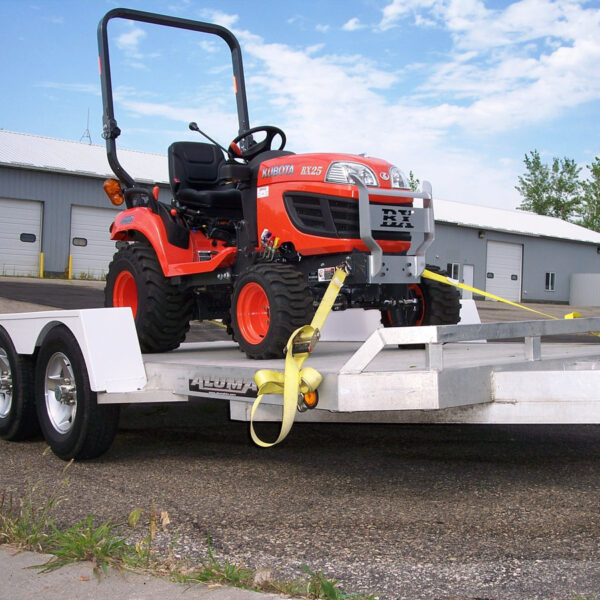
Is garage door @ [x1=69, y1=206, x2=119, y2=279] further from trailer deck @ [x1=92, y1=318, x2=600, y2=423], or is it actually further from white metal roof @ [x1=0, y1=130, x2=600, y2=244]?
trailer deck @ [x1=92, y1=318, x2=600, y2=423]

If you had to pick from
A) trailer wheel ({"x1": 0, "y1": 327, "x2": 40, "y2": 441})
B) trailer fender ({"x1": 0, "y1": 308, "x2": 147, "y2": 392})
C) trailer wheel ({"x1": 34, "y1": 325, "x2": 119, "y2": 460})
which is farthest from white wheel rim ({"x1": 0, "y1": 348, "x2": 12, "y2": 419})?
trailer fender ({"x1": 0, "y1": 308, "x2": 147, "y2": 392})

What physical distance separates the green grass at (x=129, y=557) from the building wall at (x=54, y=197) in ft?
78.7

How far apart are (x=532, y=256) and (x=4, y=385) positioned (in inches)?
1488

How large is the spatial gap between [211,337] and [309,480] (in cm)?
669

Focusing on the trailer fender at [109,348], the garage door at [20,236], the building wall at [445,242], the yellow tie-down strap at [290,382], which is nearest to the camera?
the yellow tie-down strap at [290,382]

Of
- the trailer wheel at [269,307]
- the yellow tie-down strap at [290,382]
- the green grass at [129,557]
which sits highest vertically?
the trailer wheel at [269,307]

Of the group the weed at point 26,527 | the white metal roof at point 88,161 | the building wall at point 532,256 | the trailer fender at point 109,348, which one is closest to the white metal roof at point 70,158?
the white metal roof at point 88,161

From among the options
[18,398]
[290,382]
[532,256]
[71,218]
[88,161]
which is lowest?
[18,398]

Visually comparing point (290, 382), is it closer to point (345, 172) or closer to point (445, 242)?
point (345, 172)

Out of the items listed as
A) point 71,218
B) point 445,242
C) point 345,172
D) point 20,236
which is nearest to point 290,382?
point 345,172

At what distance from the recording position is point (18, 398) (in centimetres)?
534

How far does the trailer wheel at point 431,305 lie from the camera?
5402 millimetres

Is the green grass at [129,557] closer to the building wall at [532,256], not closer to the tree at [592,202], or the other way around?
the building wall at [532,256]

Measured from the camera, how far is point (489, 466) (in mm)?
4684
